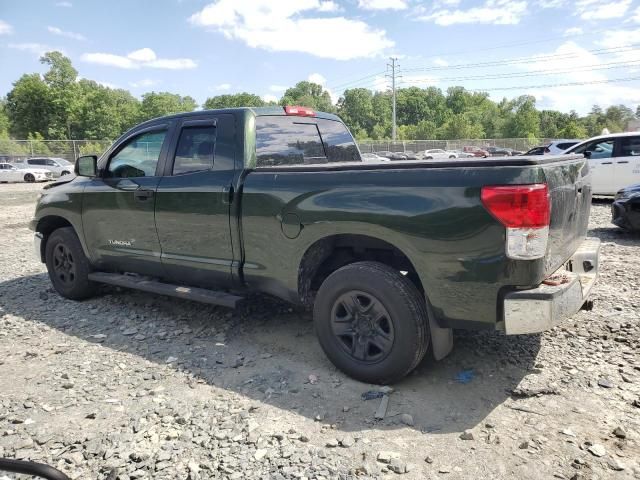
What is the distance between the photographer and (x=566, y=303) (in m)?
2.94

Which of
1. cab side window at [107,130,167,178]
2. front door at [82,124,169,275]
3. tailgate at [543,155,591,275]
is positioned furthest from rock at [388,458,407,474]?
cab side window at [107,130,167,178]

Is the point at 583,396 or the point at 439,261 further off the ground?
the point at 439,261

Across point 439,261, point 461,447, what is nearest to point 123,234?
point 439,261

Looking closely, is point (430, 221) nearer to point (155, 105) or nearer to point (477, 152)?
point (477, 152)

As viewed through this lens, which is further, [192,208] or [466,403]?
[192,208]

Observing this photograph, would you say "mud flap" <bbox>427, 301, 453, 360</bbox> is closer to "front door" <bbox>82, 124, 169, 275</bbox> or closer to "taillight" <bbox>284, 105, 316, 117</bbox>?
"taillight" <bbox>284, 105, 316, 117</bbox>

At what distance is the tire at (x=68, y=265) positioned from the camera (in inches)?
210

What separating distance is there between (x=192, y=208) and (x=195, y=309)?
4.48 ft

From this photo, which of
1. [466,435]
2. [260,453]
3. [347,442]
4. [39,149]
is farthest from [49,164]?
[466,435]

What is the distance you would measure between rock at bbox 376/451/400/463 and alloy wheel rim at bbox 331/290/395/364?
709 millimetres

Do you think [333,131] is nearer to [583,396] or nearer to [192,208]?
[192,208]

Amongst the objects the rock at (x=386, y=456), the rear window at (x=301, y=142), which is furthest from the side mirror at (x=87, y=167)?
the rock at (x=386, y=456)

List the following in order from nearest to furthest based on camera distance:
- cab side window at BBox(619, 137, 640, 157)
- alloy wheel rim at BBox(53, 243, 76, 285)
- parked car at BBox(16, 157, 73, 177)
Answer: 1. alloy wheel rim at BBox(53, 243, 76, 285)
2. cab side window at BBox(619, 137, 640, 157)
3. parked car at BBox(16, 157, 73, 177)

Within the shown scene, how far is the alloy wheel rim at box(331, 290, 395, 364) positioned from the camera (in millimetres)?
3258
